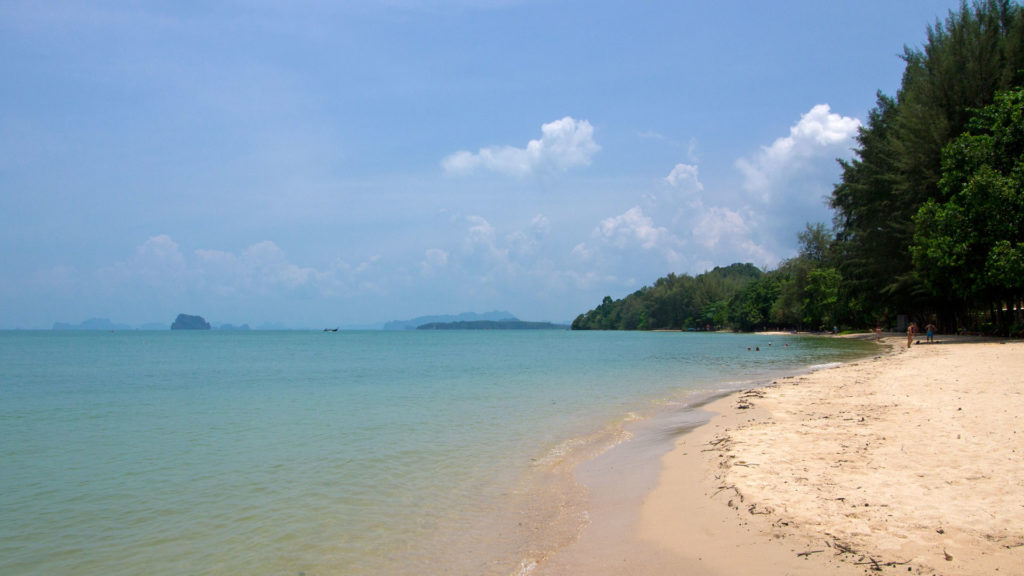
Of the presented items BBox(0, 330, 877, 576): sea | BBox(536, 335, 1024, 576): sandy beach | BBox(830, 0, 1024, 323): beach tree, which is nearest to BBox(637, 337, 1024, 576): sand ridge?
BBox(536, 335, 1024, 576): sandy beach

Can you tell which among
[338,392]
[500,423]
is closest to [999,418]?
[500,423]

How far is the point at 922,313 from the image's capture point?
50.1m

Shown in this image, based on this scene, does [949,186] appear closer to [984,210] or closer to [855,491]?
[984,210]

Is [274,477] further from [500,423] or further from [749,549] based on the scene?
[749,549]

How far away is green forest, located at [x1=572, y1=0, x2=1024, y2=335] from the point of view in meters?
27.6

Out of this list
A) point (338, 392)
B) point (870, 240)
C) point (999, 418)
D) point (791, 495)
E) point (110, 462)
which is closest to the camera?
point (791, 495)

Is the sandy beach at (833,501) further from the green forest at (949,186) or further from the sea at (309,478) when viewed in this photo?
the green forest at (949,186)

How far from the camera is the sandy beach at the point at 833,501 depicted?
4.82 m

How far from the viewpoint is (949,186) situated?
29578mm

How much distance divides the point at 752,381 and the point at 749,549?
18.6m

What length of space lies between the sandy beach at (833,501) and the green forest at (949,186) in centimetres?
2144

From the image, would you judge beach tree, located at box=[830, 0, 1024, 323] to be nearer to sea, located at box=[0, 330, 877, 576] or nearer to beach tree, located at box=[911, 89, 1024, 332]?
beach tree, located at box=[911, 89, 1024, 332]

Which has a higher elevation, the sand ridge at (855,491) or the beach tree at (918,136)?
the beach tree at (918,136)

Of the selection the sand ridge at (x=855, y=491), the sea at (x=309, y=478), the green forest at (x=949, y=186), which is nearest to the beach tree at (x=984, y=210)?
the green forest at (x=949, y=186)
